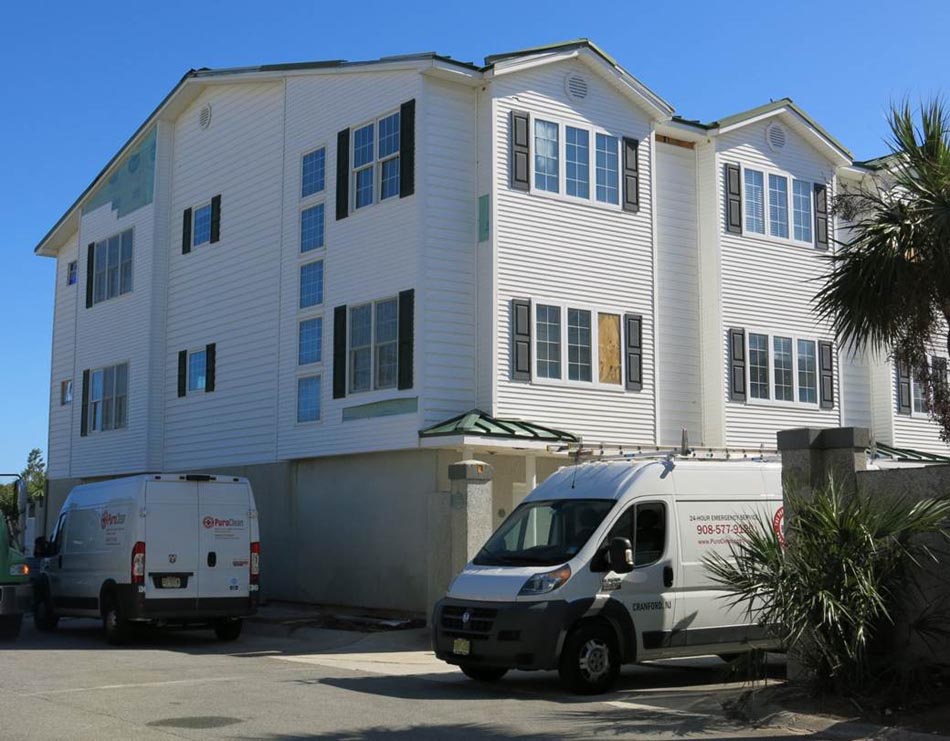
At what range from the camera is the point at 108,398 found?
105 ft

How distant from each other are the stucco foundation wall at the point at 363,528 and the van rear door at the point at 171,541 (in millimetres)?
4154

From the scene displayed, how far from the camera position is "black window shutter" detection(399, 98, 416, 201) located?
22.1m

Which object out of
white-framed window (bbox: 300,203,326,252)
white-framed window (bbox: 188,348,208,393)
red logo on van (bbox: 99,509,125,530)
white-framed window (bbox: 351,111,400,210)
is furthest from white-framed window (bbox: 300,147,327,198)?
red logo on van (bbox: 99,509,125,530)

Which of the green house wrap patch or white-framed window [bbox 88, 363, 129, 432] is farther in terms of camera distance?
white-framed window [bbox 88, 363, 129, 432]

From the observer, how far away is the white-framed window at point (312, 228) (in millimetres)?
24891

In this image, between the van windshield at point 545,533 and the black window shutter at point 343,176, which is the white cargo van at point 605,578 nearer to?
the van windshield at point 545,533

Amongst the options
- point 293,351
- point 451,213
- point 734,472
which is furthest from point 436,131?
point 734,472

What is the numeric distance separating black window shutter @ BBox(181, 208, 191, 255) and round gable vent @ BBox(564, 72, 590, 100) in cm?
1097

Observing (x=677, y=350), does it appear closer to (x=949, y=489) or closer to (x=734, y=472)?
(x=734, y=472)

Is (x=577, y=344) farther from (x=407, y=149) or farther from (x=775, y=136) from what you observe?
(x=775, y=136)

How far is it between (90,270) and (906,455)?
22.0 metres

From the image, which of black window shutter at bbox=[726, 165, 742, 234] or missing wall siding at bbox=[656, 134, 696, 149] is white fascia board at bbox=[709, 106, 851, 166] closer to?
missing wall siding at bbox=[656, 134, 696, 149]

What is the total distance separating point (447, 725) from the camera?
10.4 metres

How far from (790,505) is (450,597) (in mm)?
3823
